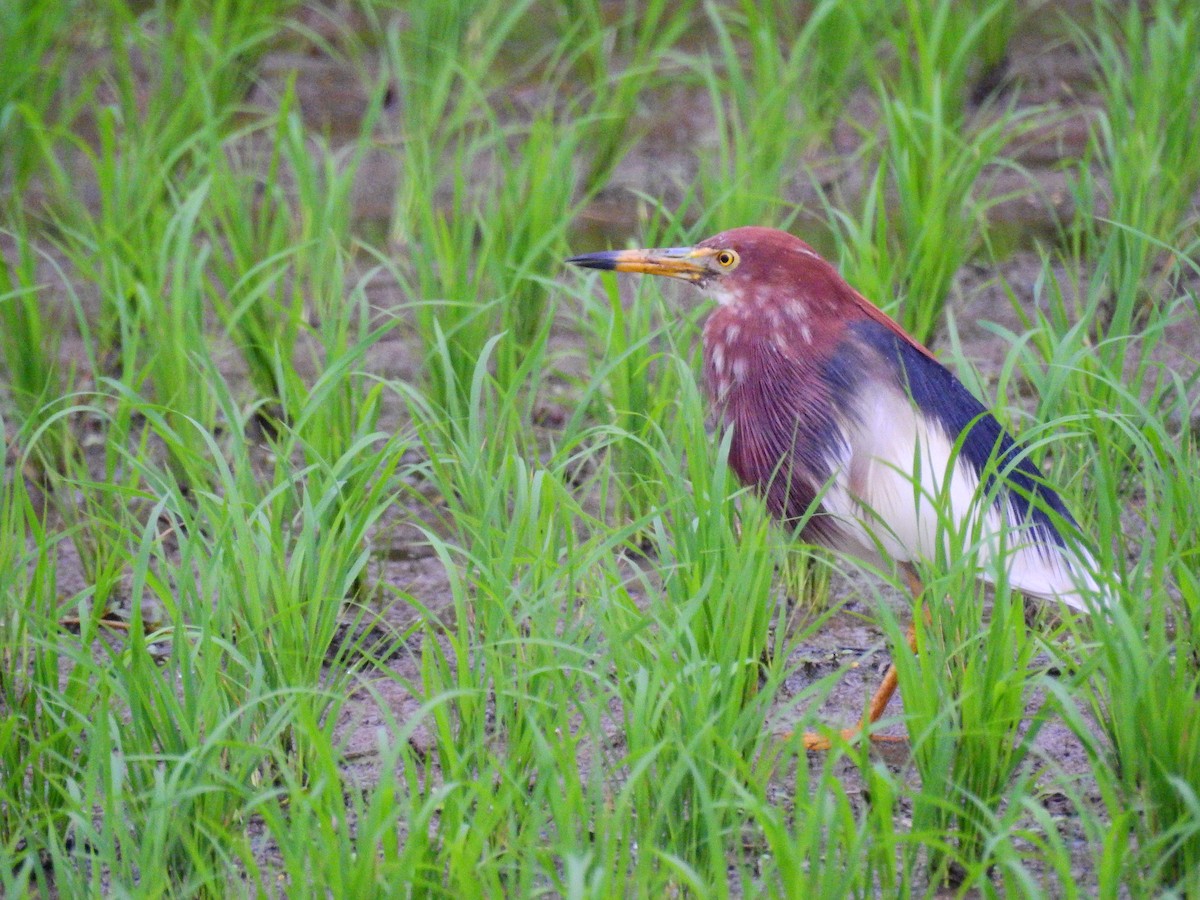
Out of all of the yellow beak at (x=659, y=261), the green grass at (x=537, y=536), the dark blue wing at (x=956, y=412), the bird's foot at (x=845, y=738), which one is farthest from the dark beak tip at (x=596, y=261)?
the bird's foot at (x=845, y=738)

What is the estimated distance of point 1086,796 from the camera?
2465 millimetres

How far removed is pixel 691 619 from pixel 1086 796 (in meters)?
0.67

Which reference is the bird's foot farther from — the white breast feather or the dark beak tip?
the dark beak tip

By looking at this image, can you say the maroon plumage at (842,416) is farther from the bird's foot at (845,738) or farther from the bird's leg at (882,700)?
the bird's foot at (845,738)

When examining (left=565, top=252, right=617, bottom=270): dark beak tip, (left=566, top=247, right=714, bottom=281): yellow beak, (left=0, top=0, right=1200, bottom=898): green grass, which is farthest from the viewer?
(left=565, top=252, right=617, bottom=270): dark beak tip

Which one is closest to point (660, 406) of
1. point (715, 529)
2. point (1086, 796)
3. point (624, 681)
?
point (715, 529)

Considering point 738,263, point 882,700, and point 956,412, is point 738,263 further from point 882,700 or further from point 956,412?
point 882,700

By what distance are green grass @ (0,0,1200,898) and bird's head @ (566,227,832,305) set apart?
0.17 meters

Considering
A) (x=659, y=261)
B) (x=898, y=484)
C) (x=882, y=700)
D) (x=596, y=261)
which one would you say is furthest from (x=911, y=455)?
(x=596, y=261)

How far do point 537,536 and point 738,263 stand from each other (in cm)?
64

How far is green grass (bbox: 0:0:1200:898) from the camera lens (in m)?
2.09

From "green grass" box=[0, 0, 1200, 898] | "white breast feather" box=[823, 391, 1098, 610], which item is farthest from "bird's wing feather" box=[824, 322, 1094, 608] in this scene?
"green grass" box=[0, 0, 1200, 898]

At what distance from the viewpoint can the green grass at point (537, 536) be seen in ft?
6.86

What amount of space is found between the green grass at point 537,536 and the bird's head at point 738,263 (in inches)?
6.9
